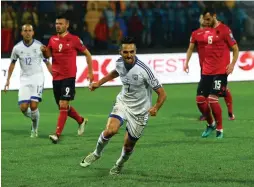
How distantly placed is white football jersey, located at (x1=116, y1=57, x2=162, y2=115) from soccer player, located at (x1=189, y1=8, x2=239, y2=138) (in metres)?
3.88

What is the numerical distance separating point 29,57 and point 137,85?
213 inches

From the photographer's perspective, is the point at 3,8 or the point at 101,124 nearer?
the point at 101,124

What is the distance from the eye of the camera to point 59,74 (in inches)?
634

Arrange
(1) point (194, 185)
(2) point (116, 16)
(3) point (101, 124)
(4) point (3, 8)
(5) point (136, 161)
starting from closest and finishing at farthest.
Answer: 1. (1) point (194, 185)
2. (5) point (136, 161)
3. (3) point (101, 124)
4. (4) point (3, 8)
5. (2) point (116, 16)

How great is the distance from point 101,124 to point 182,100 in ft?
17.3

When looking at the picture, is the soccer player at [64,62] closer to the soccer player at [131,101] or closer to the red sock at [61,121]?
the red sock at [61,121]

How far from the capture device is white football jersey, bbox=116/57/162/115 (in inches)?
463

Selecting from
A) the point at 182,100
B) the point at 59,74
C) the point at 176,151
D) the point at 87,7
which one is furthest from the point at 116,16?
the point at 176,151

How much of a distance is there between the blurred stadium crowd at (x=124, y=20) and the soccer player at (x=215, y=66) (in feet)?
45.8

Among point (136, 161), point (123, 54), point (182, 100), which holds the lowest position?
point (182, 100)

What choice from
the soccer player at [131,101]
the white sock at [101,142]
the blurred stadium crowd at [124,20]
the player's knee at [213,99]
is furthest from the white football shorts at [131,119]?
the blurred stadium crowd at [124,20]

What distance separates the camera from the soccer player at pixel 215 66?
15672 mm

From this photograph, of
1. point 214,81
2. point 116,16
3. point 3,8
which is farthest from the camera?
point 116,16

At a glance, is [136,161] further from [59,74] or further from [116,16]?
[116,16]
